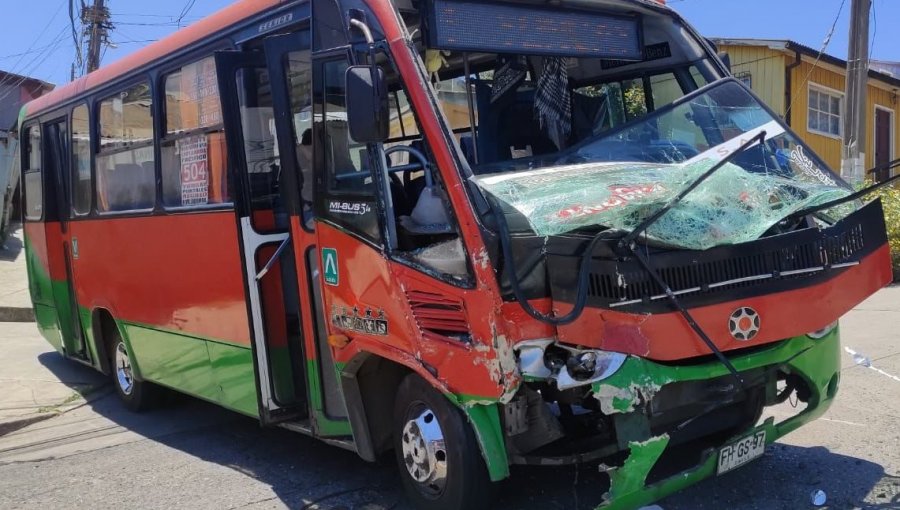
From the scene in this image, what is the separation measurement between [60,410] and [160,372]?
1748mm

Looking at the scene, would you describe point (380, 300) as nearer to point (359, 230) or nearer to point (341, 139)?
point (359, 230)

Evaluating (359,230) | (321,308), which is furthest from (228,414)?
(359,230)

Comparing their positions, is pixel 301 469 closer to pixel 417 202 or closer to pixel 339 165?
pixel 339 165

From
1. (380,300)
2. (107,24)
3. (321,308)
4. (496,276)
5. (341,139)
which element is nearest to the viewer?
(496,276)

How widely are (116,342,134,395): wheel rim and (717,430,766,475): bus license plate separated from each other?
5.68 meters

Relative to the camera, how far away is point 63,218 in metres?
8.46

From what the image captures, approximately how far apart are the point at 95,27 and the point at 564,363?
75.2ft

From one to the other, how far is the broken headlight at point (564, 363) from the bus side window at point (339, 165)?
107cm

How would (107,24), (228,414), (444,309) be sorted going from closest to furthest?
(444,309), (228,414), (107,24)

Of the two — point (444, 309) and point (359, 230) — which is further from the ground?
point (359, 230)

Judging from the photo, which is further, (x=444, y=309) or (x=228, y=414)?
(x=228, y=414)

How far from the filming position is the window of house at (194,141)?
561 centimetres

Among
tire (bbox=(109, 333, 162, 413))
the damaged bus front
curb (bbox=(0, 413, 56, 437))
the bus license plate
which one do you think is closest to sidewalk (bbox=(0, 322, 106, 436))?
curb (bbox=(0, 413, 56, 437))

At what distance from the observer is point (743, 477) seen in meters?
4.74
